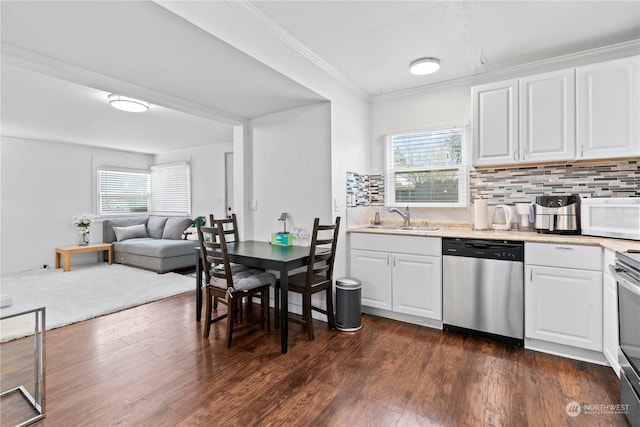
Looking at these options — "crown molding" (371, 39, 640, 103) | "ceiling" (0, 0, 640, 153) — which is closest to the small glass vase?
"ceiling" (0, 0, 640, 153)

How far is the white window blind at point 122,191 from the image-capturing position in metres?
6.58

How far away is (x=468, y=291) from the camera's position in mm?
2697

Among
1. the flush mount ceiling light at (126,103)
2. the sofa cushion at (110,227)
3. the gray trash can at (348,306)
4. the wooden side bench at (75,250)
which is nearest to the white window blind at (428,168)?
the gray trash can at (348,306)

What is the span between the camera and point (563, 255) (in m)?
2.32

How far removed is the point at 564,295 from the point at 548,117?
1.48 meters

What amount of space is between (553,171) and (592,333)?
1457mm

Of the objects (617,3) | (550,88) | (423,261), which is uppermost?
(617,3)

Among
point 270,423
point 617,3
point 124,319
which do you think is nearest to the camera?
point 270,423

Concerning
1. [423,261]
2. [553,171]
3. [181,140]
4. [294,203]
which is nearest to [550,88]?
[553,171]

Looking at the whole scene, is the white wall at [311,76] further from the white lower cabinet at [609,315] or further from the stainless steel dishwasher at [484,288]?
the white lower cabinet at [609,315]

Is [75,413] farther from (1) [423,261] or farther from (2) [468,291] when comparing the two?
(2) [468,291]

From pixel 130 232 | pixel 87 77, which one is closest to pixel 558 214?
pixel 87 77

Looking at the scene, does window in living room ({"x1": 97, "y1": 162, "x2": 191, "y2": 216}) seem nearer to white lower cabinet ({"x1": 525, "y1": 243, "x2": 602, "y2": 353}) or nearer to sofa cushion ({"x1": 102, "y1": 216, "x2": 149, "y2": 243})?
sofa cushion ({"x1": 102, "y1": 216, "x2": 149, "y2": 243})

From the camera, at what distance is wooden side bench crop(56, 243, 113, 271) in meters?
5.47
